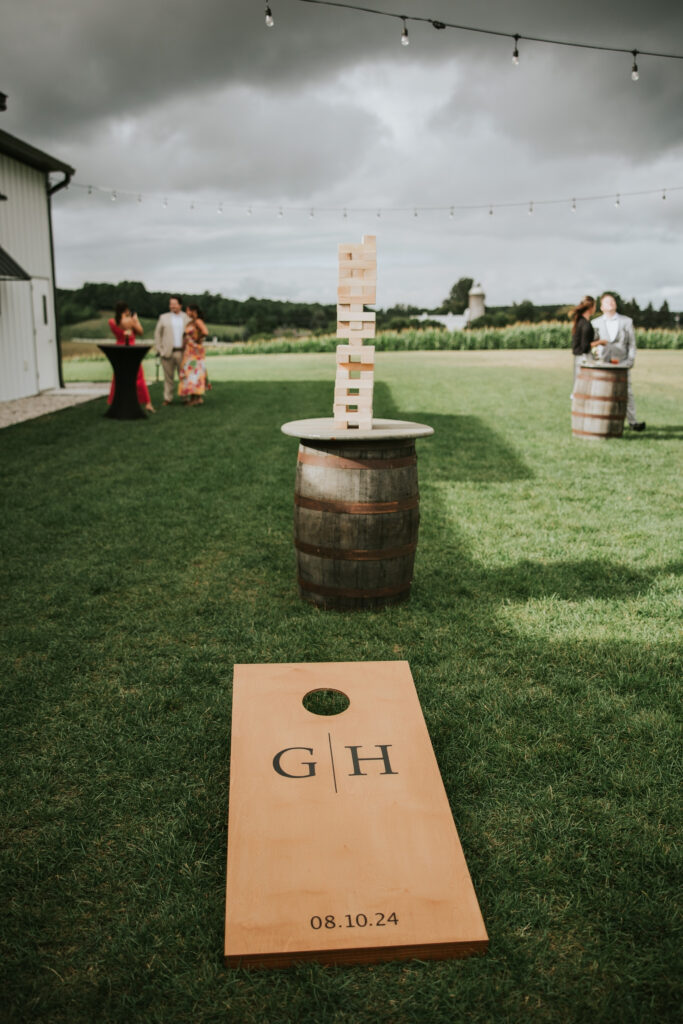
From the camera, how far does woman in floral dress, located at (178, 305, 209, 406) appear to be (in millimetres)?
12656

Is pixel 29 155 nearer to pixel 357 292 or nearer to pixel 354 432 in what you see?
pixel 357 292

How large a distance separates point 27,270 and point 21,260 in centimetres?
30

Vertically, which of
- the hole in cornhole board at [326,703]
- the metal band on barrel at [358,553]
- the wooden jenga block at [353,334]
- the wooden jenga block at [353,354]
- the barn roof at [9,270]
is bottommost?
the hole in cornhole board at [326,703]

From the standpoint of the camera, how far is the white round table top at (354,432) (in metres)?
3.73

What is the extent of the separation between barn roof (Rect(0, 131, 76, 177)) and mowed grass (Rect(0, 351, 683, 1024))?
9500 millimetres

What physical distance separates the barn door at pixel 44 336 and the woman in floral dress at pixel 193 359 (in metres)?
4.41

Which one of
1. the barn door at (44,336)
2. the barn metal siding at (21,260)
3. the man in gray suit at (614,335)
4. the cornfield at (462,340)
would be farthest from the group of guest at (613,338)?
the cornfield at (462,340)

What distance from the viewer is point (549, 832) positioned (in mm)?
2377

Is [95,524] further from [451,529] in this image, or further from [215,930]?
[215,930]

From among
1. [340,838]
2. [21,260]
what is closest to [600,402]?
[340,838]

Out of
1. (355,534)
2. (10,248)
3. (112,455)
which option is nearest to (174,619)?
(355,534)

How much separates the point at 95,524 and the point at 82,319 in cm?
3718

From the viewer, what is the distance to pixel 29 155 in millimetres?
14391

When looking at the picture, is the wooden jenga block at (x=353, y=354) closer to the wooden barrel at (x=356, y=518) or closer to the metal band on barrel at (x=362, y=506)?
the wooden barrel at (x=356, y=518)
